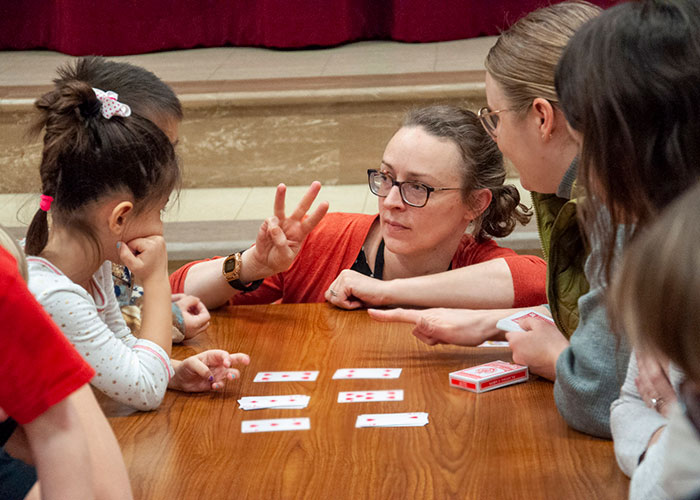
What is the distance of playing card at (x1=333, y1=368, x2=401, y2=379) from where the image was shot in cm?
188

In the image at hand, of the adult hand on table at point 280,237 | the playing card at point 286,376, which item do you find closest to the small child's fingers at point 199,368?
the playing card at point 286,376

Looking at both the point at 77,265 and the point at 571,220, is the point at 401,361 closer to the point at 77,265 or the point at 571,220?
the point at 571,220

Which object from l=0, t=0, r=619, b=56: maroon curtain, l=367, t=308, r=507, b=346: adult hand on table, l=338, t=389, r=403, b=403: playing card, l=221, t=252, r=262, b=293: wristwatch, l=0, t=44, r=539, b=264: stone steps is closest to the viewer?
l=338, t=389, r=403, b=403: playing card

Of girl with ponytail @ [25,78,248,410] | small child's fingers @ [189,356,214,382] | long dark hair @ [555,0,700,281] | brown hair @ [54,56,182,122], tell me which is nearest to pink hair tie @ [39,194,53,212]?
girl with ponytail @ [25,78,248,410]

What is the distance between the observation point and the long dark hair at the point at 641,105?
124 centimetres

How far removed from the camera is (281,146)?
192 inches

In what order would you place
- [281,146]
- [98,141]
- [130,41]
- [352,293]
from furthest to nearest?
[130,41]
[281,146]
[352,293]
[98,141]

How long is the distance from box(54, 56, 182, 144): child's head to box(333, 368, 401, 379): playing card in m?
0.72

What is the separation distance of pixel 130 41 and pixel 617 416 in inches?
196

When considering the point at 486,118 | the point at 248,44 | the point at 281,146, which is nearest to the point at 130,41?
the point at 248,44

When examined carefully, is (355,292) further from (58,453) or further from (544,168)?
(58,453)

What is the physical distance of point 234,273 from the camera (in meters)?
2.49

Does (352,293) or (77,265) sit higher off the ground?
(77,265)

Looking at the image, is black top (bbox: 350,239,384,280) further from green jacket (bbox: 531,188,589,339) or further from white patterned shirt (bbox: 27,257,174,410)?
white patterned shirt (bbox: 27,257,174,410)
